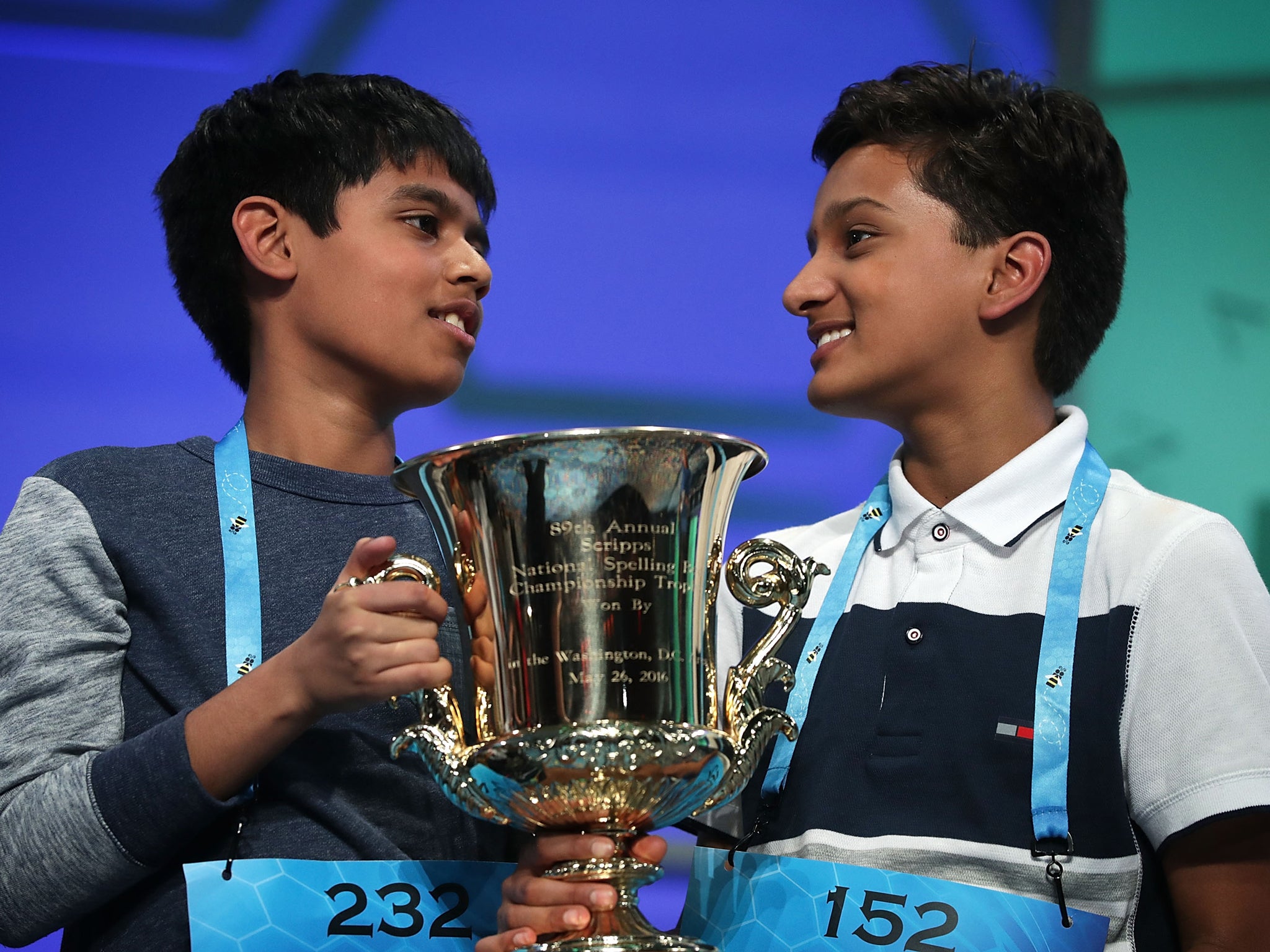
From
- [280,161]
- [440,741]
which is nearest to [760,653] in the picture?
[440,741]

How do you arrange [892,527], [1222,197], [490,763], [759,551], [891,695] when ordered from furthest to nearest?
[1222,197] → [892,527] → [891,695] → [759,551] → [490,763]

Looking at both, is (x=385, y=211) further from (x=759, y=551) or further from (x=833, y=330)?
(x=759, y=551)

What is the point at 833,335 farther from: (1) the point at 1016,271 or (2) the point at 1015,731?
(2) the point at 1015,731

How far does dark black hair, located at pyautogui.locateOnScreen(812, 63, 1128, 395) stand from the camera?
1439 millimetres

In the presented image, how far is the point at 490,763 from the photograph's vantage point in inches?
38.1

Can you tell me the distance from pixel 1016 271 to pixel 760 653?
24.0 inches

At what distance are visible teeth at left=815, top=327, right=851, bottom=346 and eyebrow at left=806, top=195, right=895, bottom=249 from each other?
13cm

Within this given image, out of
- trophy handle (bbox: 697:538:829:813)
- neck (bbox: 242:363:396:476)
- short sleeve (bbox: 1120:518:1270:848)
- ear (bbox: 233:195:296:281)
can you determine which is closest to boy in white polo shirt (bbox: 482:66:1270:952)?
short sleeve (bbox: 1120:518:1270:848)

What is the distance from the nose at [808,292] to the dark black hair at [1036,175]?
0.16 m

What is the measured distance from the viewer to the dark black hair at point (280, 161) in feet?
4.83

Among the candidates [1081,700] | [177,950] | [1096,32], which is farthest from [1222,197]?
[177,950]

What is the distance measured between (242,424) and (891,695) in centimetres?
75

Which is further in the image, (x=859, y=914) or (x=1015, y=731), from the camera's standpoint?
(x=1015, y=731)

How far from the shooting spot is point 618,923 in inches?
38.7
